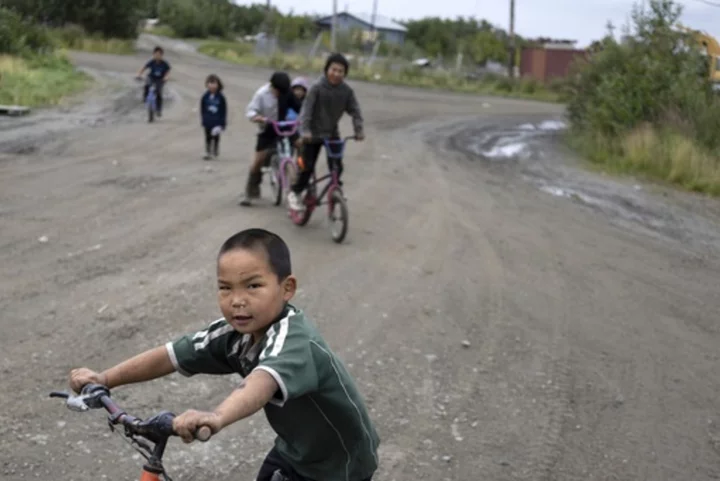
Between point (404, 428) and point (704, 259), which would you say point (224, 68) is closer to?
point (704, 259)

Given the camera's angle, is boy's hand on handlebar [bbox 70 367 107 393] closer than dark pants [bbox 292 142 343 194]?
Yes

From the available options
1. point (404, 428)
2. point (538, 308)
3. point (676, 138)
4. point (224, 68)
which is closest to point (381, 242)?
point (538, 308)

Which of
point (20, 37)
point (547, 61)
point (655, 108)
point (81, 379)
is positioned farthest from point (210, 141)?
point (547, 61)

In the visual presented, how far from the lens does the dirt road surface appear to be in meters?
5.87

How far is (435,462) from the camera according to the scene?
5738 millimetres

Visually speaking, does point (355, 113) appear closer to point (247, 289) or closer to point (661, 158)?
point (247, 289)

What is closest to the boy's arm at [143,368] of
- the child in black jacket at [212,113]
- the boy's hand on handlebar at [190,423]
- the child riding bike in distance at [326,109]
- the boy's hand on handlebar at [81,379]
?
the boy's hand on handlebar at [81,379]

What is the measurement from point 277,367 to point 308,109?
29.0ft

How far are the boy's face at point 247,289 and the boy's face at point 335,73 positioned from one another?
28.0 ft

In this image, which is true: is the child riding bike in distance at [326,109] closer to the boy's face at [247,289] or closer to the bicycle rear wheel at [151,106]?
the boy's face at [247,289]

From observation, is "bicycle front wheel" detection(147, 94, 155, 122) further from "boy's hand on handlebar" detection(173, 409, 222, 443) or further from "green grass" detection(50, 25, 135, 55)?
"green grass" detection(50, 25, 135, 55)

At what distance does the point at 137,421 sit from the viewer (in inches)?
106

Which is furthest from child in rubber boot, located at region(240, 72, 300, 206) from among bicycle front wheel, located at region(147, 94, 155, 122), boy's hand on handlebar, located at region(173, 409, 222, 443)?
bicycle front wheel, located at region(147, 94, 155, 122)

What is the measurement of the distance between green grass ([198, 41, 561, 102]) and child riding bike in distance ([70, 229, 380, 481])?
46269 millimetres
